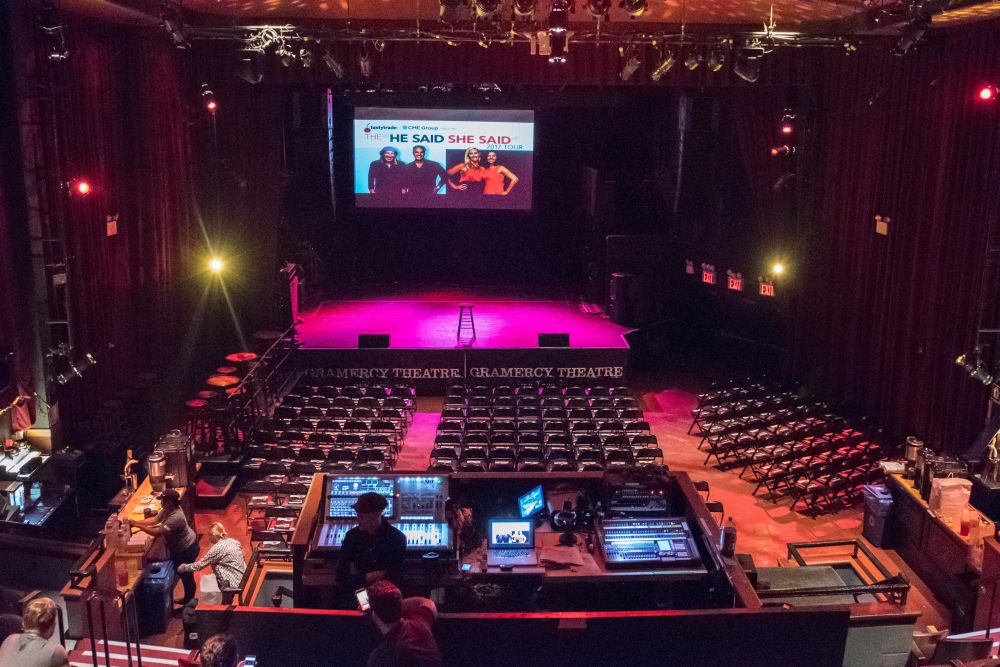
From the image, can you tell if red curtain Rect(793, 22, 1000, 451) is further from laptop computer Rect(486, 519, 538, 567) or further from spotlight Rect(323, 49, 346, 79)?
spotlight Rect(323, 49, 346, 79)

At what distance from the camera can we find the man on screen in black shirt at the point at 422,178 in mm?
17844

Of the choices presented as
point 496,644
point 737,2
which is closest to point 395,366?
point 737,2

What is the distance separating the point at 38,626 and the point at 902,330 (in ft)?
36.0

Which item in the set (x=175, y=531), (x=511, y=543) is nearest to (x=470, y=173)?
(x=175, y=531)

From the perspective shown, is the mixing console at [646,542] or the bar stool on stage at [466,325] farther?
the bar stool on stage at [466,325]

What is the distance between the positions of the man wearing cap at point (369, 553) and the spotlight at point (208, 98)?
9541 millimetres

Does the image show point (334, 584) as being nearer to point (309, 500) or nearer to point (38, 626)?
point (309, 500)

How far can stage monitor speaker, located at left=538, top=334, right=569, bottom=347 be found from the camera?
15.3 meters

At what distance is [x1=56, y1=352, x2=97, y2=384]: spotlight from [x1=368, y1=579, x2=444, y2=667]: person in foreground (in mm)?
6948

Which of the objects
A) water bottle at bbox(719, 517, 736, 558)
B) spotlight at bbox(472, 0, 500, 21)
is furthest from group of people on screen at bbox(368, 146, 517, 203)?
water bottle at bbox(719, 517, 736, 558)

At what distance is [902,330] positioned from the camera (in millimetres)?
12508

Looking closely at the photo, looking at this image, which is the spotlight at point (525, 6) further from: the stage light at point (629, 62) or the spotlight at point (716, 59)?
the spotlight at point (716, 59)

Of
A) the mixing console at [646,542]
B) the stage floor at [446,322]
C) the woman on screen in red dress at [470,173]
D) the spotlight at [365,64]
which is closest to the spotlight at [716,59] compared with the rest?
the spotlight at [365,64]

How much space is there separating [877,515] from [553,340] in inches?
257
